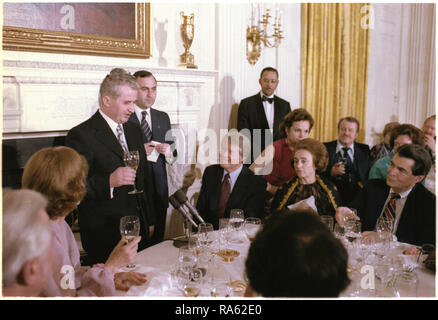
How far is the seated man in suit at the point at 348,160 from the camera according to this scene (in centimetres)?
396

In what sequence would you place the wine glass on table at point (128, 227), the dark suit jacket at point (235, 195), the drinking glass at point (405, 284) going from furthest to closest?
1. the dark suit jacket at point (235, 195)
2. the wine glass on table at point (128, 227)
3. the drinking glass at point (405, 284)

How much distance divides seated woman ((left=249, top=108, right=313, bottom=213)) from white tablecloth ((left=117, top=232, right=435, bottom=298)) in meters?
1.63

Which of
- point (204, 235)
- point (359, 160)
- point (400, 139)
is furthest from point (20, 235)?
point (359, 160)

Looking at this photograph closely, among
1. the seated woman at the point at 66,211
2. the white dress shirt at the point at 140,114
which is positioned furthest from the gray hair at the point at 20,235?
the white dress shirt at the point at 140,114

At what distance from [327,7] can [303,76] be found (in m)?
0.99

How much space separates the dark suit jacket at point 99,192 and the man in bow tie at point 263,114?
6.04 ft

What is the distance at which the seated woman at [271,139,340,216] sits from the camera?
109 inches

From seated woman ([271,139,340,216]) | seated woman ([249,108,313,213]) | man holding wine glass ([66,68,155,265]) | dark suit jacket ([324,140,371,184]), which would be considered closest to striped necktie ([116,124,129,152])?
man holding wine glass ([66,68,155,265])

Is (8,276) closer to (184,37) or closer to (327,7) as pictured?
(184,37)

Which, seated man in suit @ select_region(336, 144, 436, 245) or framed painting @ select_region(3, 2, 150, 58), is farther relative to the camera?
framed painting @ select_region(3, 2, 150, 58)

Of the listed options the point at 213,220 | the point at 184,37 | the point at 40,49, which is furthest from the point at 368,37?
the point at 40,49

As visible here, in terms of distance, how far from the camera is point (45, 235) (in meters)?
1.18

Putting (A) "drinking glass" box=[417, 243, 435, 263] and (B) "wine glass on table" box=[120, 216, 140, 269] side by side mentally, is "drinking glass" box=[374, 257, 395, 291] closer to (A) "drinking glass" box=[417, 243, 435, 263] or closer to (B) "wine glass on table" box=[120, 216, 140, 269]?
(A) "drinking glass" box=[417, 243, 435, 263]

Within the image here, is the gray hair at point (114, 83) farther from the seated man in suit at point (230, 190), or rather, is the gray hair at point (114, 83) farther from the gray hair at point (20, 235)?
the gray hair at point (20, 235)
